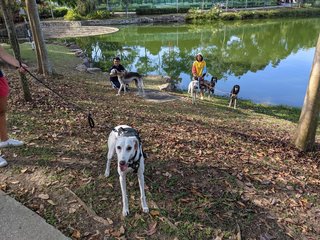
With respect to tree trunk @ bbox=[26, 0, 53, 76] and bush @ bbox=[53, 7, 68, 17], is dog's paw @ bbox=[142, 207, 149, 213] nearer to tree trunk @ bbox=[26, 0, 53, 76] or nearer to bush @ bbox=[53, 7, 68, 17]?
tree trunk @ bbox=[26, 0, 53, 76]

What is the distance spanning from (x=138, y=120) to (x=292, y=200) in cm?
373

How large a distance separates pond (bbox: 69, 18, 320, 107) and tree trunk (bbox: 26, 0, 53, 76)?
6395 mm

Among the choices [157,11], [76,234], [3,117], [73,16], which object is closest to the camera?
[76,234]

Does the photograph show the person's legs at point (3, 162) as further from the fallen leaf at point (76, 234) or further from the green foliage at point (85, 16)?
the green foliage at point (85, 16)

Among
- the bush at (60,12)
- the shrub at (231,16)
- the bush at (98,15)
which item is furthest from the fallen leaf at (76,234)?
the shrub at (231,16)

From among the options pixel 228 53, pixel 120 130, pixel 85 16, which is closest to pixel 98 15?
pixel 85 16

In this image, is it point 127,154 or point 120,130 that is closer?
point 127,154

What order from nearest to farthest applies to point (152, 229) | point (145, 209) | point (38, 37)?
point (152, 229)
point (145, 209)
point (38, 37)

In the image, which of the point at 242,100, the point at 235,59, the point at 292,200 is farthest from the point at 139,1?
the point at 292,200

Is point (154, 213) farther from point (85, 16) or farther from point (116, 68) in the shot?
point (85, 16)

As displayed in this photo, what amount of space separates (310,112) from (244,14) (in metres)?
41.5

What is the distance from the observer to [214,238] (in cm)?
328

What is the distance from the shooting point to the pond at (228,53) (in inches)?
582

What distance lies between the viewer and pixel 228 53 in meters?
21.8
